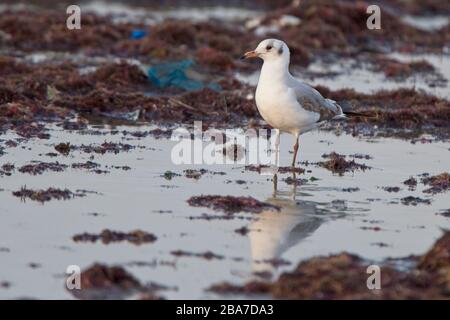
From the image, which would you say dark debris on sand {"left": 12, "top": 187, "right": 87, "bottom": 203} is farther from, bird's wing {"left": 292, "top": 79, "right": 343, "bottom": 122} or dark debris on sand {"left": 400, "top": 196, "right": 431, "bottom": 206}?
dark debris on sand {"left": 400, "top": 196, "right": 431, "bottom": 206}

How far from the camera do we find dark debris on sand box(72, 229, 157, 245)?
28.4 ft

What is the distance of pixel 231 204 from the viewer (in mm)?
9867

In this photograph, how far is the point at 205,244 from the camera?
869cm

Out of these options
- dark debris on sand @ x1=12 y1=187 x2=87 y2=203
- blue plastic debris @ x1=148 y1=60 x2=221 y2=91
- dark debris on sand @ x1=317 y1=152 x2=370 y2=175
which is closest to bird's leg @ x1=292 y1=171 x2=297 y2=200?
dark debris on sand @ x1=317 y1=152 x2=370 y2=175

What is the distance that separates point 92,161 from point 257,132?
294 centimetres

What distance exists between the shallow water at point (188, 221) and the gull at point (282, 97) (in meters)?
0.60

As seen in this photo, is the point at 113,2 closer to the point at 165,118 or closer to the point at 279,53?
the point at 165,118

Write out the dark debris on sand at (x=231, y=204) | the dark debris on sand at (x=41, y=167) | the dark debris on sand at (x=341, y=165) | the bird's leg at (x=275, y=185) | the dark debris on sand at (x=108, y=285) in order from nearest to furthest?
the dark debris on sand at (x=108, y=285), the dark debris on sand at (x=231, y=204), the bird's leg at (x=275, y=185), the dark debris on sand at (x=41, y=167), the dark debris on sand at (x=341, y=165)

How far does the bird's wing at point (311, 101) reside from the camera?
11.5m

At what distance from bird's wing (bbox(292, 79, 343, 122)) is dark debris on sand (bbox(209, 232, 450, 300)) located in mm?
3506

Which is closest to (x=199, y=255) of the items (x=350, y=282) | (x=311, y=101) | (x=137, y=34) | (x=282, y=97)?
(x=350, y=282)

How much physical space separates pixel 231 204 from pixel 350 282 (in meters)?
2.37

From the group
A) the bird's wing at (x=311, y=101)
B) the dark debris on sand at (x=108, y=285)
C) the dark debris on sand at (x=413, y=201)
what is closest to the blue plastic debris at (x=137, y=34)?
the bird's wing at (x=311, y=101)

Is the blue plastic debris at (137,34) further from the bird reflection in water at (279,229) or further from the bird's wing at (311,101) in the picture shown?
the bird reflection in water at (279,229)
